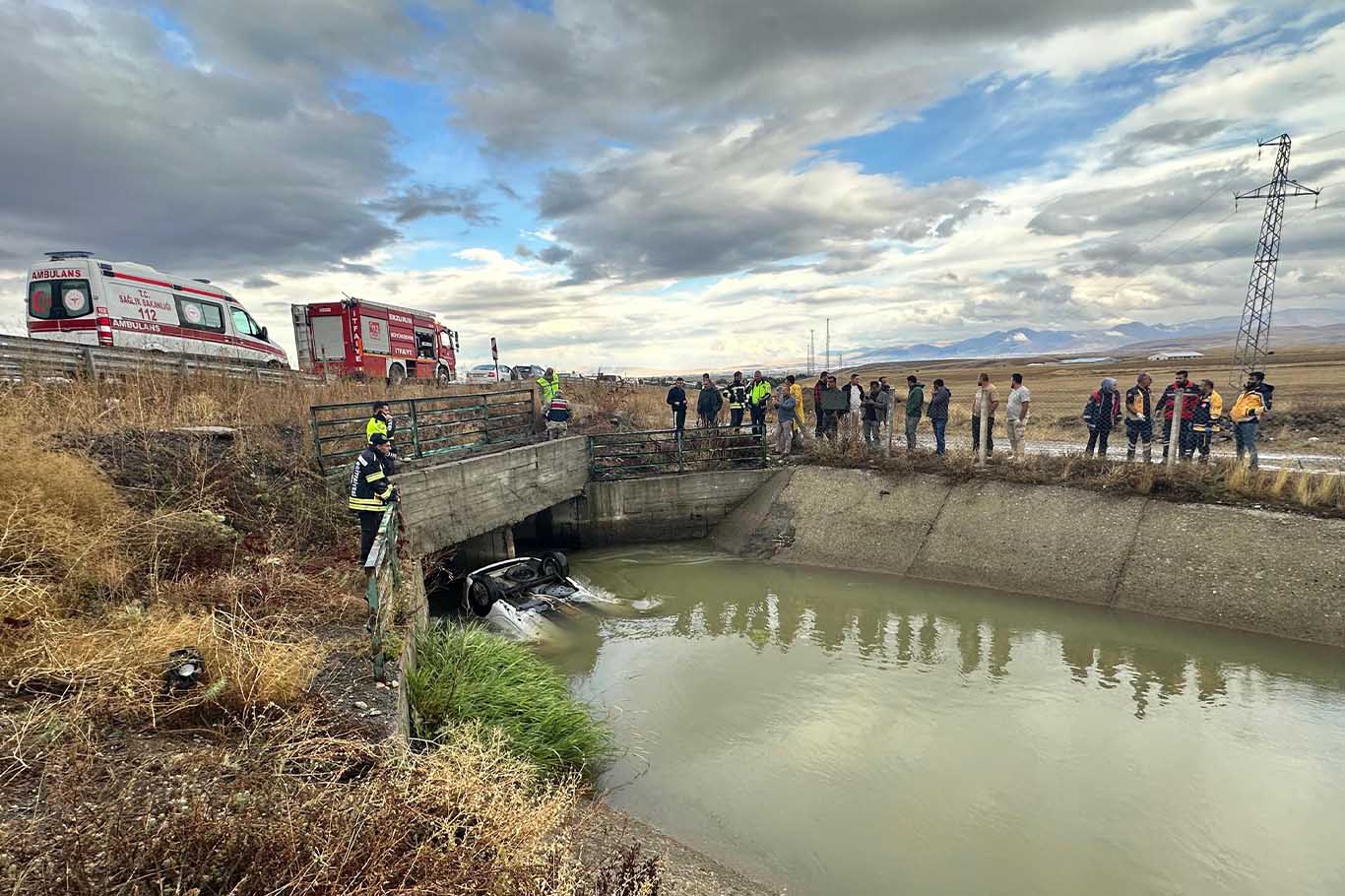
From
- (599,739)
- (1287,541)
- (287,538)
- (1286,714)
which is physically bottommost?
(1286,714)

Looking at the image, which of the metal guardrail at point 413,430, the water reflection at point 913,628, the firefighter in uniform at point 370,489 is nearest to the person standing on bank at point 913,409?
the water reflection at point 913,628

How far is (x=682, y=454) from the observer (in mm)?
15797

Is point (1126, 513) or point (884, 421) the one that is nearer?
point (1126, 513)

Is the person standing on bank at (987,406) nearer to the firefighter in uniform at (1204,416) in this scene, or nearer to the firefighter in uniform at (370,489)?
the firefighter in uniform at (1204,416)

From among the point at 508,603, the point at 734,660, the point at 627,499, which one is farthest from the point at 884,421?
the point at 508,603

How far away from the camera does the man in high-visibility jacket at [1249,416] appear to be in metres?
11.5

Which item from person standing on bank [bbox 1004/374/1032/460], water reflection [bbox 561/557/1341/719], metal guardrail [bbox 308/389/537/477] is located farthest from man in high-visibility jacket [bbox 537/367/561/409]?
person standing on bank [bbox 1004/374/1032/460]

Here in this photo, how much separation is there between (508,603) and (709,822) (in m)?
5.06

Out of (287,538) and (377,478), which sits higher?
(377,478)

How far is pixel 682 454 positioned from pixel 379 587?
34.6ft

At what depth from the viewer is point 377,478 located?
7984 millimetres

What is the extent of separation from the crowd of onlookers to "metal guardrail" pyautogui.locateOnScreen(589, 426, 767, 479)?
553 millimetres

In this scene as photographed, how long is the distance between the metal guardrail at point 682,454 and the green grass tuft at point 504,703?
8822 millimetres

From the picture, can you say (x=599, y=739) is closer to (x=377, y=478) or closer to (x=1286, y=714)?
(x=377, y=478)
